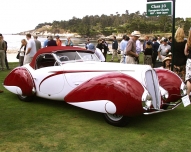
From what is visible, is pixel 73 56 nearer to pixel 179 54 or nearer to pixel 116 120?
pixel 116 120

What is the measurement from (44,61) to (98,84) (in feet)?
8.18

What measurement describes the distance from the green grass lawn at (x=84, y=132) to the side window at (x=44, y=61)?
120 cm

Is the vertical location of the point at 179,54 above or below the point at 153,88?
above

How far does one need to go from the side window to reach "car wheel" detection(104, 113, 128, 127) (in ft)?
7.74

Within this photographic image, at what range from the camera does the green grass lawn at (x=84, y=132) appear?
150 inches

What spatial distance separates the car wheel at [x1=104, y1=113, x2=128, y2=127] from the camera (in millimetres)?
4578

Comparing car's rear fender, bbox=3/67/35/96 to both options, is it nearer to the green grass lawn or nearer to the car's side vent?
the green grass lawn

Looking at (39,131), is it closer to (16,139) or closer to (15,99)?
(16,139)

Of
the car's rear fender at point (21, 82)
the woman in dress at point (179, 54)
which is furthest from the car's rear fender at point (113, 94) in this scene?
the woman in dress at point (179, 54)

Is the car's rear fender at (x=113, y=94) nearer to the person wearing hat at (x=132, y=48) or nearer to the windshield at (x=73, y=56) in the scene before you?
the windshield at (x=73, y=56)

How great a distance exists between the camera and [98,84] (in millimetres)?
4637

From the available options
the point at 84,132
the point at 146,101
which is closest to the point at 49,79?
the point at 84,132

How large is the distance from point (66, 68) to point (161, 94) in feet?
6.77

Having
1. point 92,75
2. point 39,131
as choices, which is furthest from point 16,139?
point 92,75
